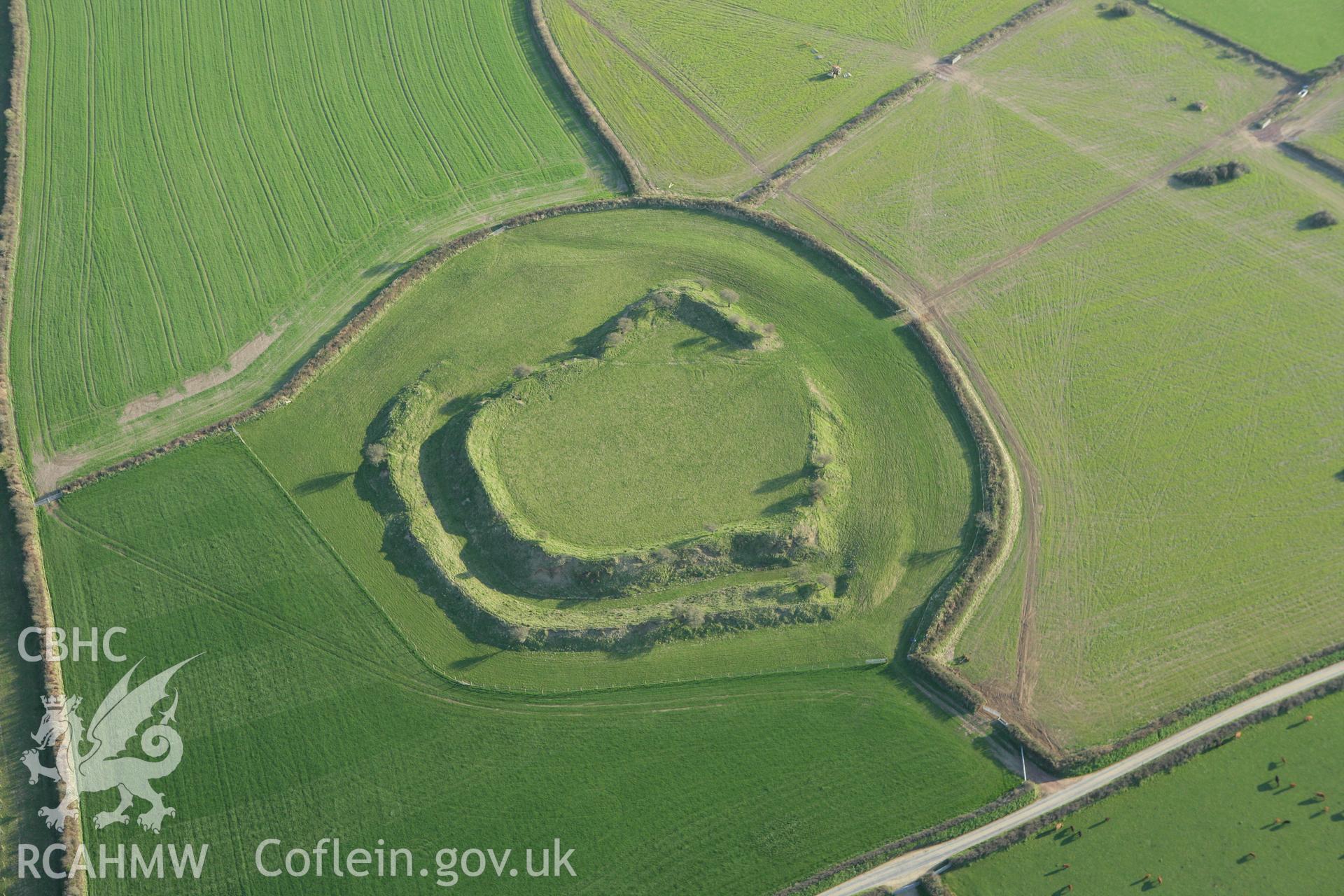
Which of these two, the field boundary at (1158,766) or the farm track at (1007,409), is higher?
the farm track at (1007,409)

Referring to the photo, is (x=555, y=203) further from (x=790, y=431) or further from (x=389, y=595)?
(x=389, y=595)

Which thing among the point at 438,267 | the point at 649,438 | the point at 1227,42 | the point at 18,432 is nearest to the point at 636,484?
the point at 649,438

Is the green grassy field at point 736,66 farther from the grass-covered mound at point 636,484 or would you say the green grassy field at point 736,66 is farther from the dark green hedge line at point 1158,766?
the dark green hedge line at point 1158,766

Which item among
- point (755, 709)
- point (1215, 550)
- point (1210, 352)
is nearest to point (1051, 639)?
point (1215, 550)

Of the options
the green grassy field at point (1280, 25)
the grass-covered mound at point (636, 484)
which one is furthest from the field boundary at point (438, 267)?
the green grassy field at point (1280, 25)

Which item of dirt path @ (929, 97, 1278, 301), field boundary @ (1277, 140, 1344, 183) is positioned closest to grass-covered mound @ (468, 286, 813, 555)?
dirt path @ (929, 97, 1278, 301)

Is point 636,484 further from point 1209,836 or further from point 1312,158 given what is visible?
point 1312,158

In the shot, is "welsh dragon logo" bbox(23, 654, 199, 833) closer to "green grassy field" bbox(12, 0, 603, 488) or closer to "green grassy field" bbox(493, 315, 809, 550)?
"green grassy field" bbox(12, 0, 603, 488)
